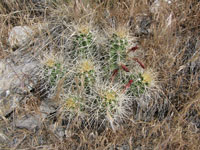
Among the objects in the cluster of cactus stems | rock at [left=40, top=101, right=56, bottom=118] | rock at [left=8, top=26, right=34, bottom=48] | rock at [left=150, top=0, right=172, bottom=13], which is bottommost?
rock at [left=40, top=101, right=56, bottom=118]

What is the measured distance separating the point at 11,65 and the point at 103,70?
3.57ft

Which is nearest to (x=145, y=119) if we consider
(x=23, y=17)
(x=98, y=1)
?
(x=98, y=1)

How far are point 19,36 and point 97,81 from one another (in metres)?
1.23

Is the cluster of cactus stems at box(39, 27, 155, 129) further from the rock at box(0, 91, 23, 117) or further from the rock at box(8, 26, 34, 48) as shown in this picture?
the rock at box(8, 26, 34, 48)

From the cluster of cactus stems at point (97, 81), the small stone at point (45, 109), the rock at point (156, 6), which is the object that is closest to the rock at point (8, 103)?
the small stone at point (45, 109)

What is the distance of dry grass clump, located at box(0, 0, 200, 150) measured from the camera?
211 cm

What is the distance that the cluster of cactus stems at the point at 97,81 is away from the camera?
198cm

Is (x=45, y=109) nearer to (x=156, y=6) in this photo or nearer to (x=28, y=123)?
(x=28, y=123)

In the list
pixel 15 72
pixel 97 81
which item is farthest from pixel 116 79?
pixel 15 72

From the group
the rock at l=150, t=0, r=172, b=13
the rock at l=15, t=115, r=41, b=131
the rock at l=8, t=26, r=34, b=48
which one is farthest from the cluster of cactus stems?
the rock at l=150, t=0, r=172, b=13

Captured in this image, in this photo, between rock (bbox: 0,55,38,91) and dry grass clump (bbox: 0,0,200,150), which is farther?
rock (bbox: 0,55,38,91)

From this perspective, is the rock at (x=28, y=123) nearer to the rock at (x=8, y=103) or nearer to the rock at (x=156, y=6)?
the rock at (x=8, y=103)

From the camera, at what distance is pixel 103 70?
2322 mm

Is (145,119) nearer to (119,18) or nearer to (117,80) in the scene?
(117,80)
